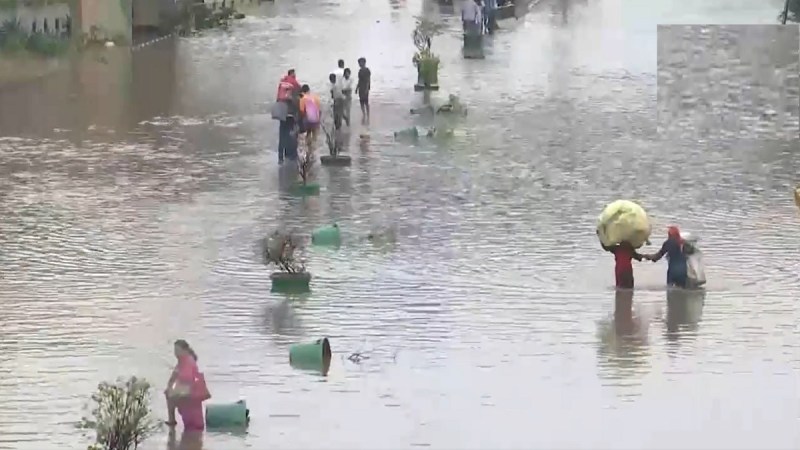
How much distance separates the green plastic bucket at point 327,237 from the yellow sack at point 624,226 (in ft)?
10.6

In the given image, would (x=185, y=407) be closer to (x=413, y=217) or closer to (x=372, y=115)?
(x=413, y=217)

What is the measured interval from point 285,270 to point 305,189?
5.13 meters

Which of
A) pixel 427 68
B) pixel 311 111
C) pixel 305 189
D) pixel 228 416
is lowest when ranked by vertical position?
pixel 228 416

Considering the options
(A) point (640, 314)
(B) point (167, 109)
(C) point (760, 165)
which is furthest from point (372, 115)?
(A) point (640, 314)

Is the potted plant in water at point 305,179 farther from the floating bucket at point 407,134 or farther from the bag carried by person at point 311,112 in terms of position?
the floating bucket at point 407,134

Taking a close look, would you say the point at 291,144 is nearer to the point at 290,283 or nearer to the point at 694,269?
the point at 290,283

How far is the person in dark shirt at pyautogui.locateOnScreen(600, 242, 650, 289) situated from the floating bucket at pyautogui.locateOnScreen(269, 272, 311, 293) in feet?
9.35

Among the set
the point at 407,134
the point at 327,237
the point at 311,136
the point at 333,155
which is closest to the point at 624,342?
the point at 327,237

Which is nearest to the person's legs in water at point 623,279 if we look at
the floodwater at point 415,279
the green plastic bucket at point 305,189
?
the floodwater at point 415,279

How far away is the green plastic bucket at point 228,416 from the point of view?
11.0 m

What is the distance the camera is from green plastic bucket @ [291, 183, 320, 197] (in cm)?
2005

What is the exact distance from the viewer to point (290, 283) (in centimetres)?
1489

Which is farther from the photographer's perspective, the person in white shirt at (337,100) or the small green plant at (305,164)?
the person in white shirt at (337,100)

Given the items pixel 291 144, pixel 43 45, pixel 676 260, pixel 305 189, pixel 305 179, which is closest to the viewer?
pixel 676 260
